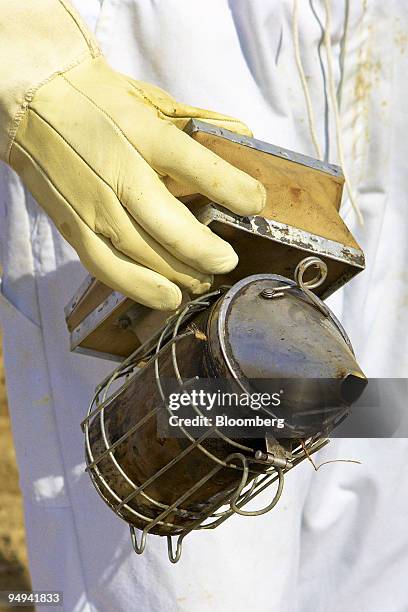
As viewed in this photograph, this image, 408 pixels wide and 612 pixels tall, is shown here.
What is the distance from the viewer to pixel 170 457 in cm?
123

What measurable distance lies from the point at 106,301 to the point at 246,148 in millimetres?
305

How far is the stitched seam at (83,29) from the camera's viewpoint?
140cm

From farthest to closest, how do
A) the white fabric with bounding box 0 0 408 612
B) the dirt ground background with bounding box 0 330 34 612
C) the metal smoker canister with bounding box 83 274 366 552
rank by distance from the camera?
the dirt ground background with bounding box 0 330 34 612, the white fabric with bounding box 0 0 408 612, the metal smoker canister with bounding box 83 274 366 552

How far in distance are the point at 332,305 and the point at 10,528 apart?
1683mm

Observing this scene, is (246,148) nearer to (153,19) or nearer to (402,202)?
(153,19)

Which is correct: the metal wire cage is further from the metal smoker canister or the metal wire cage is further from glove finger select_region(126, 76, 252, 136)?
glove finger select_region(126, 76, 252, 136)

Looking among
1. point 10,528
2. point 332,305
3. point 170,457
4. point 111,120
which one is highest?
point 111,120

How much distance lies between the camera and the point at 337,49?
5.47ft

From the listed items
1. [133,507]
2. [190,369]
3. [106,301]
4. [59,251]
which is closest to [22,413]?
[59,251]

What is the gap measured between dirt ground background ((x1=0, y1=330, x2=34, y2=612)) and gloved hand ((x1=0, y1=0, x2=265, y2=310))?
5.51 ft

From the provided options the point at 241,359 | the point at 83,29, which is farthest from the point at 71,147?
the point at 241,359

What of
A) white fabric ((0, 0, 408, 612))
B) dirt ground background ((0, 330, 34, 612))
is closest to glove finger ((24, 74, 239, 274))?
white fabric ((0, 0, 408, 612))

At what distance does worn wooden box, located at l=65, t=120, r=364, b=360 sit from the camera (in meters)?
1.27

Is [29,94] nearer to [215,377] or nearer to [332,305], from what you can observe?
[215,377]
